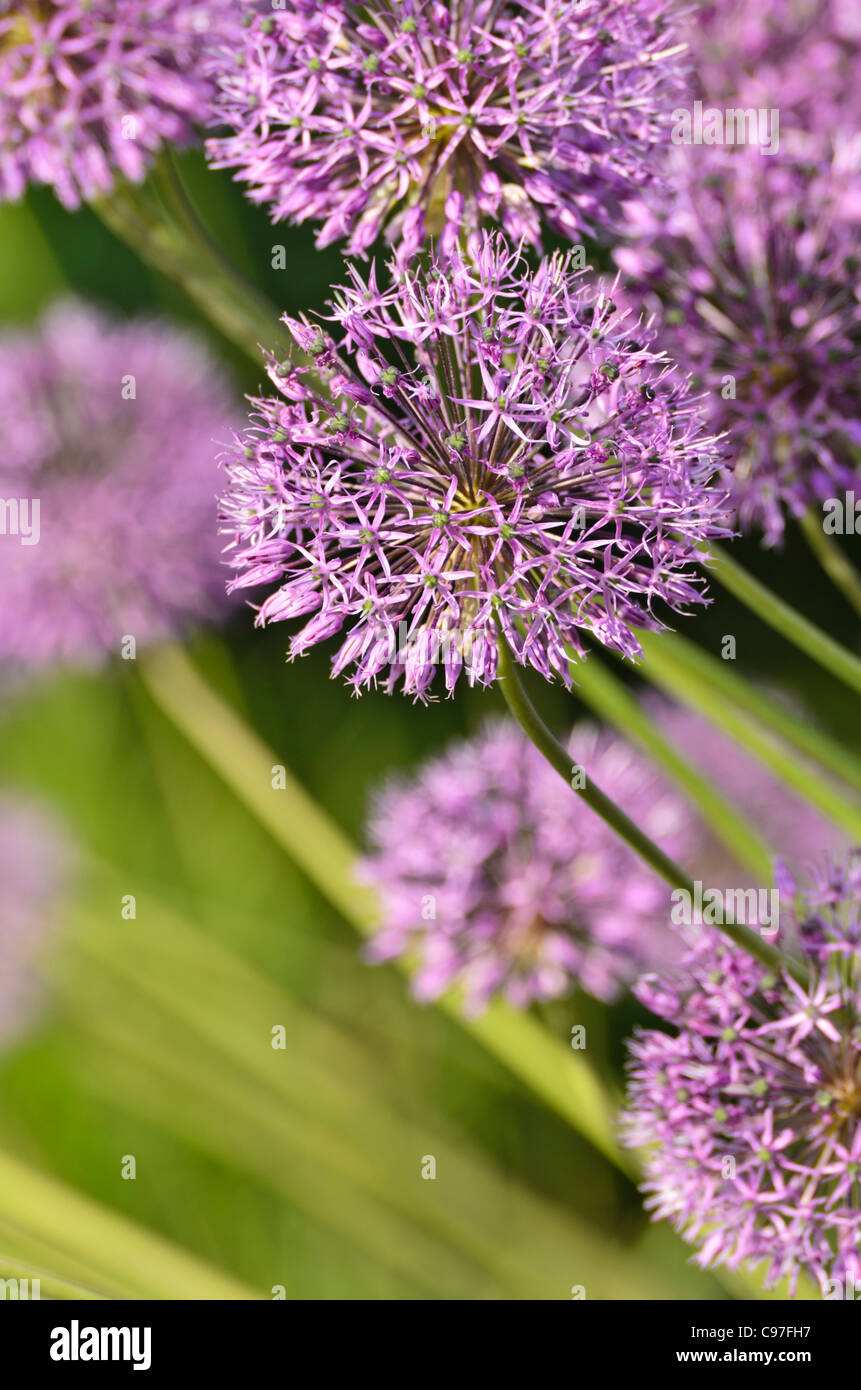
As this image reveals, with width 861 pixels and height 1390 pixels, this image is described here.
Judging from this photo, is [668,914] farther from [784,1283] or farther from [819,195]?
[819,195]

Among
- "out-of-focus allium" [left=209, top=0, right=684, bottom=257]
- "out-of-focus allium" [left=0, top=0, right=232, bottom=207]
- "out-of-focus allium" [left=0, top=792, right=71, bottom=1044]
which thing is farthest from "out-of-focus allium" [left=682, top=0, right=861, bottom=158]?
"out-of-focus allium" [left=0, top=792, right=71, bottom=1044]

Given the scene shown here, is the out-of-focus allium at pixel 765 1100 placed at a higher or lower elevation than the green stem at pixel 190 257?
lower

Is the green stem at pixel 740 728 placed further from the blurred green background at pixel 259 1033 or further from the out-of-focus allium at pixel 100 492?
the out-of-focus allium at pixel 100 492

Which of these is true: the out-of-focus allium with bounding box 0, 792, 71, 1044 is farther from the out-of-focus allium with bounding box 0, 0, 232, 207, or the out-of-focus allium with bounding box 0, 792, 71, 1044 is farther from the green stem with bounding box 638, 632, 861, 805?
the green stem with bounding box 638, 632, 861, 805

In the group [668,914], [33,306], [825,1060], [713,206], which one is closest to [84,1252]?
[668,914]

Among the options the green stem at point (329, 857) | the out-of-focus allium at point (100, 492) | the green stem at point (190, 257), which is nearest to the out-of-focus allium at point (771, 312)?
the green stem at point (190, 257)

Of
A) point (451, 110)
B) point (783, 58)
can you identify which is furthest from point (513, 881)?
point (783, 58)
